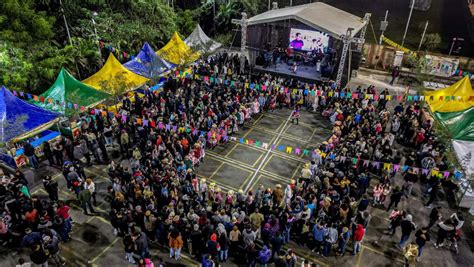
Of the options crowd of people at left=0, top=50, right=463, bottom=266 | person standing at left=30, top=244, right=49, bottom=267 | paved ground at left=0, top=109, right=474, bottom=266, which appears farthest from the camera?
paved ground at left=0, top=109, right=474, bottom=266

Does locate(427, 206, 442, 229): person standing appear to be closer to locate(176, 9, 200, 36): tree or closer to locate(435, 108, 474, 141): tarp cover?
locate(435, 108, 474, 141): tarp cover

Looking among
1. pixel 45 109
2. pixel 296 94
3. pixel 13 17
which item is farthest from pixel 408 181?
pixel 13 17

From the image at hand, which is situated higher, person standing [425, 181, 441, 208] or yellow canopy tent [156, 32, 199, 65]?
yellow canopy tent [156, 32, 199, 65]

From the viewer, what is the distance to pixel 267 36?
2592 cm

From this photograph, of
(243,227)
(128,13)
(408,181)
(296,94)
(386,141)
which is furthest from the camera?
(128,13)

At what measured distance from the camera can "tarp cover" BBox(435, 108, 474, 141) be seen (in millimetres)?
13703

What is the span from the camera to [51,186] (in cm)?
1205

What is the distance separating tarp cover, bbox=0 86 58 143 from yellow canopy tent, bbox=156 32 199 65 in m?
9.19

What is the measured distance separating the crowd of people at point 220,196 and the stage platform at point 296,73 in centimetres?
596

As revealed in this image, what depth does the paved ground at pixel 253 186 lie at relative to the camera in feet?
36.1

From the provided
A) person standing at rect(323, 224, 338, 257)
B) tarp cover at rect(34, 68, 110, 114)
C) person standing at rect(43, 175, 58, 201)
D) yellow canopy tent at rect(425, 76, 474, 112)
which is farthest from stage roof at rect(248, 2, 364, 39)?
person standing at rect(43, 175, 58, 201)

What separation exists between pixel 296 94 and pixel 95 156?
11428mm

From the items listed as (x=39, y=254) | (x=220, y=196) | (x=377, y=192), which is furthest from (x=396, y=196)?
(x=39, y=254)

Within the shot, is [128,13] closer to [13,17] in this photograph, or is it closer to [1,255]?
[13,17]
